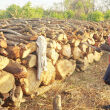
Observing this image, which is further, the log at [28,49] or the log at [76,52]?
the log at [76,52]

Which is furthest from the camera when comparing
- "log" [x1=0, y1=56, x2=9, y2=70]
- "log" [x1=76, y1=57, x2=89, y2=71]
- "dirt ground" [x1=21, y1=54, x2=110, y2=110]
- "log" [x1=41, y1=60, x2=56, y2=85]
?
"log" [x1=76, y1=57, x2=89, y2=71]

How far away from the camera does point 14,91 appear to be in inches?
121

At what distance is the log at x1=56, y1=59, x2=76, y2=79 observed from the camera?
434 cm

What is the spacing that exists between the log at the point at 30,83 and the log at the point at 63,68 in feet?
2.70

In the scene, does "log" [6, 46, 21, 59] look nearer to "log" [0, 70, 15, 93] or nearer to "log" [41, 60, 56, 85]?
"log" [0, 70, 15, 93]

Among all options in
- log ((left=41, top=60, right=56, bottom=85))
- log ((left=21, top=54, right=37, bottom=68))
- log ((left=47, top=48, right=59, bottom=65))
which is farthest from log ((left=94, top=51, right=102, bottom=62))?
log ((left=21, top=54, right=37, bottom=68))

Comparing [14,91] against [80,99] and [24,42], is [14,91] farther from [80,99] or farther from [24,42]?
[80,99]

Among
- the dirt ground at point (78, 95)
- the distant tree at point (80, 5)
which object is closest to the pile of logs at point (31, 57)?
the dirt ground at point (78, 95)

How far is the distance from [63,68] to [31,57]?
1.33 meters

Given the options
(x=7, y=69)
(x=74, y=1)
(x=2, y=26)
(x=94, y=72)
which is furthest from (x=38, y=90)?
(x=74, y=1)

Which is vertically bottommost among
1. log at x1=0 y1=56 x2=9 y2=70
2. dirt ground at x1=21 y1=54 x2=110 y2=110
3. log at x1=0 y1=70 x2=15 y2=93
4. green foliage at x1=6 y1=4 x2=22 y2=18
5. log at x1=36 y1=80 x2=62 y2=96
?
dirt ground at x1=21 y1=54 x2=110 y2=110

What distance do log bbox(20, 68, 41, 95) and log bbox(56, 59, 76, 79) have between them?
32.4 inches

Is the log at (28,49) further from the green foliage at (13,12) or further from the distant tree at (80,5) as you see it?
the distant tree at (80,5)

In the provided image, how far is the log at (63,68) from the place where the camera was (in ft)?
14.2
